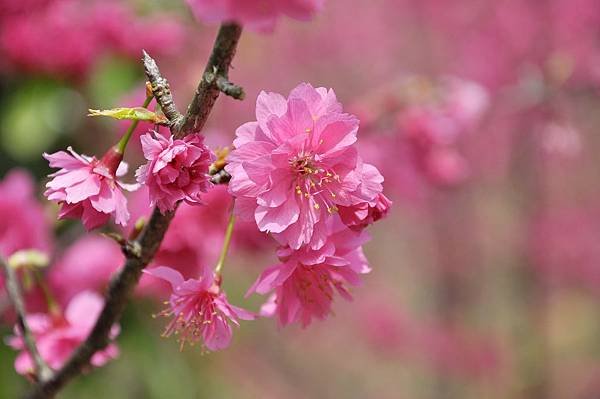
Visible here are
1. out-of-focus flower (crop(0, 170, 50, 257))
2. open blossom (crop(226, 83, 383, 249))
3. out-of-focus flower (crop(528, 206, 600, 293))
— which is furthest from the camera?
out-of-focus flower (crop(528, 206, 600, 293))

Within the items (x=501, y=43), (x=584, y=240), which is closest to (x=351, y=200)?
(x=501, y=43)

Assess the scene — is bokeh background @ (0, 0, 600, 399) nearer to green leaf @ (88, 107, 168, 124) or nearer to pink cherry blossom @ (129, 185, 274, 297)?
pink cherry blossom @ (129, 185, 274, 297)

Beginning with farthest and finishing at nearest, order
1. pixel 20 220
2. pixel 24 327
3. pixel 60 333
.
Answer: pixel 20 220 → pixel 60 333 → pixel 24 327

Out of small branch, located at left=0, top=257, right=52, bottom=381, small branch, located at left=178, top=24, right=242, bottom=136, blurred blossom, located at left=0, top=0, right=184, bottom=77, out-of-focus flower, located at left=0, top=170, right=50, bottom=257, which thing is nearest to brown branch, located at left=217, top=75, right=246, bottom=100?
small branch, located at left=178, top=24, right=242, bottom=136

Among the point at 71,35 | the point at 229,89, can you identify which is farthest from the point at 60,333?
the point at 71,35

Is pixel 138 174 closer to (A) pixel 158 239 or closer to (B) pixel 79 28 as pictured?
(A) pixel 158 239

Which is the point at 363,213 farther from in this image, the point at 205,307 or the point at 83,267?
the point at 83,267
